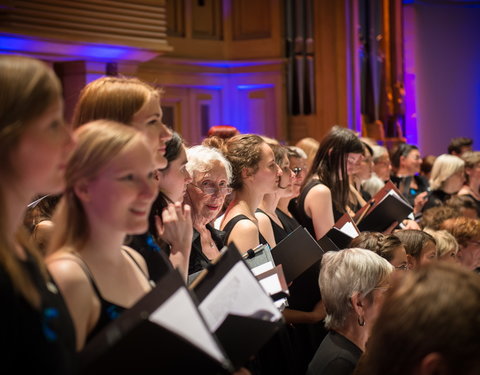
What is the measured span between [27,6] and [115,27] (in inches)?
34.4

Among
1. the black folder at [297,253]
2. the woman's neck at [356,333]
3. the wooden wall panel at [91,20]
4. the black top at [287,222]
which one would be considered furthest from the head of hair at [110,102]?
the wooden wall panel at [91,20]

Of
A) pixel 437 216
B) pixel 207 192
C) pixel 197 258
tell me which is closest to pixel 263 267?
pixel 197 258

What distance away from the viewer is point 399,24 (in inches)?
418

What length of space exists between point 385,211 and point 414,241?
1.59ft

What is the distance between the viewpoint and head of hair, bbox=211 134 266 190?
353 centimetres

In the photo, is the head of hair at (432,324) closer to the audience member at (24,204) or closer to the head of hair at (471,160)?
the audience member at (24,204)

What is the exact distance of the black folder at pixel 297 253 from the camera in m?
2.80

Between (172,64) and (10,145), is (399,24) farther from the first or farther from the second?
(10,145)

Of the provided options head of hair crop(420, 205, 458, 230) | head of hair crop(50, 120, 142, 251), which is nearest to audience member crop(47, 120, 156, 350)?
head of hair crop(50, 120, 142, 251)

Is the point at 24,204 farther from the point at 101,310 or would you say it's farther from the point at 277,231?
the point at 277,231

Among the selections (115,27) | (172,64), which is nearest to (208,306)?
(115,27)

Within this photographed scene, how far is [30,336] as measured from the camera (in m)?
1.35

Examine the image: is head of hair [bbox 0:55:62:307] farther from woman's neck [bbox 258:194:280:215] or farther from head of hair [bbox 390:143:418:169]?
head of hair [bbox 390:143:418:169]

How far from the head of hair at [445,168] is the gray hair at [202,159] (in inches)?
135
